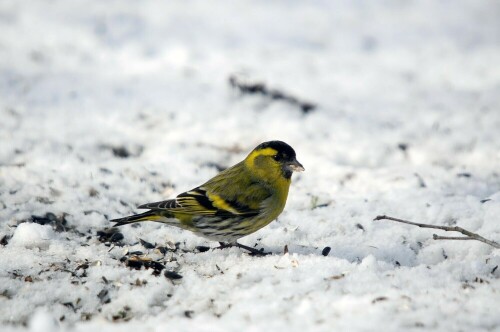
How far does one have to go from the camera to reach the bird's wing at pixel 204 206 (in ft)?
16.7

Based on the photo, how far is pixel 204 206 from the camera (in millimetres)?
5148

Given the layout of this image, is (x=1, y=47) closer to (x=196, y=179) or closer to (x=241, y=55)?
(x=241, y=55)

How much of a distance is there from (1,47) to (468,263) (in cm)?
728

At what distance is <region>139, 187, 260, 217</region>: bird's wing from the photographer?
5082 mm

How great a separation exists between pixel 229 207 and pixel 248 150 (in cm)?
232

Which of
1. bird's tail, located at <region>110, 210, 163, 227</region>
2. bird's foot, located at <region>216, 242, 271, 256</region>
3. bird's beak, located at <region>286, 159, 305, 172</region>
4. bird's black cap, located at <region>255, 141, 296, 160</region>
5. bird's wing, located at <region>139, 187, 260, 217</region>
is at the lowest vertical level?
bird's foot, located at <region>216, 242, 271, 256</region>

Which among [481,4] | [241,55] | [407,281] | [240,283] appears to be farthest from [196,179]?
[481,4]

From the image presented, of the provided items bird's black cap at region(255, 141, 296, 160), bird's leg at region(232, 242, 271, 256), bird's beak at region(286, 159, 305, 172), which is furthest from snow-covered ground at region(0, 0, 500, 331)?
bird's black cap at region(255, 141, 296, 160)

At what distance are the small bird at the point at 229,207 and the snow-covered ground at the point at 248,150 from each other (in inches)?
8.4

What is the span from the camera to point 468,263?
4.52 meters

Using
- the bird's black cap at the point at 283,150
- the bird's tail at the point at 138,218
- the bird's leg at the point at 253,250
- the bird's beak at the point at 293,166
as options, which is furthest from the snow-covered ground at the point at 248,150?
the bird's black cap at the point at 283,150

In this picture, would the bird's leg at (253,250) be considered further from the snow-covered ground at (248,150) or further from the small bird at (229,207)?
the snow-covered ground at (248,150)

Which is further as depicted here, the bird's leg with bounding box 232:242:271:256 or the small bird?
the small bird

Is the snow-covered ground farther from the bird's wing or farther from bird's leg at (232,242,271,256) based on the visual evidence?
the bird's wing
